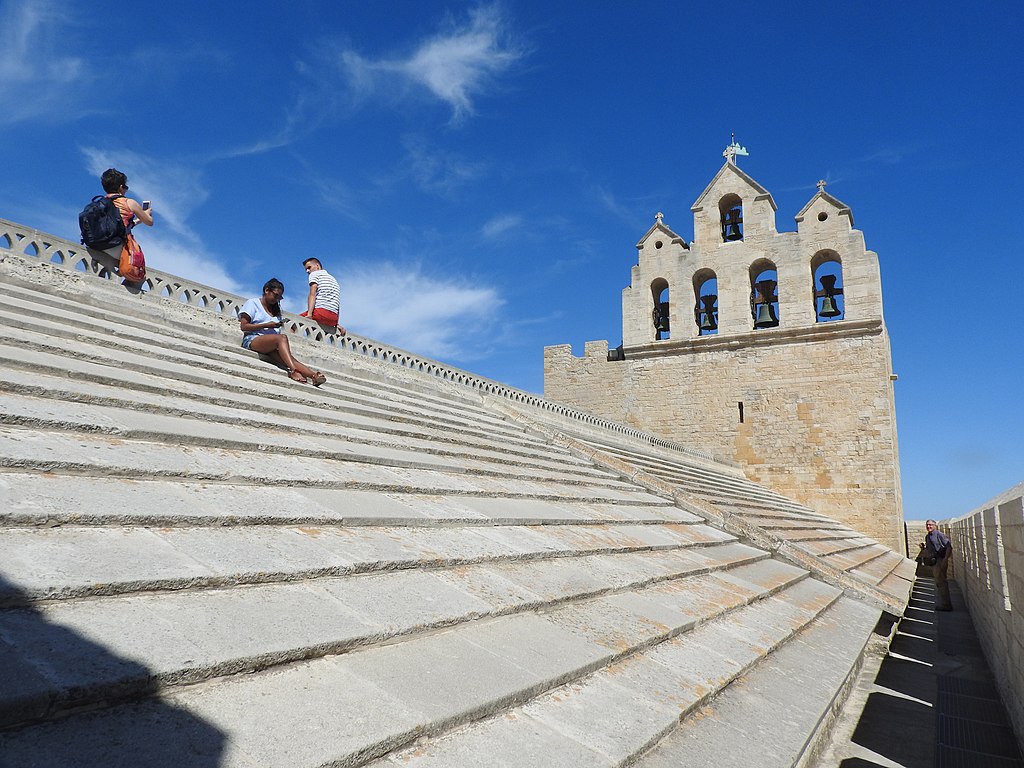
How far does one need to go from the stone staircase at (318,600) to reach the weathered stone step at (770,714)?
14mm

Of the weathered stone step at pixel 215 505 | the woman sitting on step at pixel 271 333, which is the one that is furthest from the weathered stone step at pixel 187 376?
the weathered stone step at pixel 215 505

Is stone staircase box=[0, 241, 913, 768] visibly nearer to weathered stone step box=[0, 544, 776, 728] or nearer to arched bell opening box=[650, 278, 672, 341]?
weathered stone step box=[0, 544, 776, 728]

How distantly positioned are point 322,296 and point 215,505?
5662 mm

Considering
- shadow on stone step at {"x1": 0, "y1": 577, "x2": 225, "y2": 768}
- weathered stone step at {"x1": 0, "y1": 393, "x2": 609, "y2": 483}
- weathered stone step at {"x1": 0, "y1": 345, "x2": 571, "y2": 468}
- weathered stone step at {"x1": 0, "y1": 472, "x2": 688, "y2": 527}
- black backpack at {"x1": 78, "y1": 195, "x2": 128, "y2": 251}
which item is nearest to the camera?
shadow on stone step at {"x1": 0, "y1": 577, "x2": 225, "y2": 768}

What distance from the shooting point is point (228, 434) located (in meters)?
3.27

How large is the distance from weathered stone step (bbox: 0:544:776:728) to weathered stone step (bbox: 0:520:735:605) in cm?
4

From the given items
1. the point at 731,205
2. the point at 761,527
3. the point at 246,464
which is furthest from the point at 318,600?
the point at 731,205

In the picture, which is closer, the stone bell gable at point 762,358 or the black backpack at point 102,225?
the black backpack at point 102,225

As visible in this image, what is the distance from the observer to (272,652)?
1.59 metres

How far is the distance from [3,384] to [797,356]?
56.7ft

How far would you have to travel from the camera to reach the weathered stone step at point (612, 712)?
1610mm

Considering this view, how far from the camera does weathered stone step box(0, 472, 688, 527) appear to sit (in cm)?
193

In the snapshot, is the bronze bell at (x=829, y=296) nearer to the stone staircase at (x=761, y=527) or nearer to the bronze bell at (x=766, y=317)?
the bronze bell at (x=766, y=317)

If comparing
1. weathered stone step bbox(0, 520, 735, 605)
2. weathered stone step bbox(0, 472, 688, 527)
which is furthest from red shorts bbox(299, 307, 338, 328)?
weathered stone step bbox(0, 520, 735, 605)
